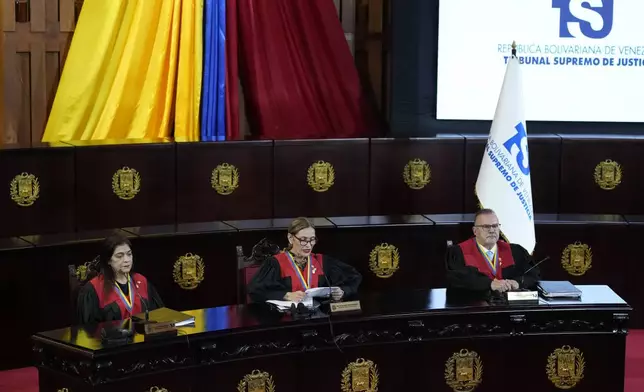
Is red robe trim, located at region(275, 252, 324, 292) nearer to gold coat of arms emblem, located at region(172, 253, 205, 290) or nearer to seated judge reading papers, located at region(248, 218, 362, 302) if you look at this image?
seated judge reading papers, located at region(248, 218, 362, 302)

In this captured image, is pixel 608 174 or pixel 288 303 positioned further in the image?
pixel 608 174

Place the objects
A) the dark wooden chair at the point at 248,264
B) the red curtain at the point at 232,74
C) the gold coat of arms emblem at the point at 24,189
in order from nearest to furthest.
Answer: the dark wooden chair at the point at 248,264 < the gold coat of arms emblem at the point at 24,189 < the red curtain at the point at 232,74

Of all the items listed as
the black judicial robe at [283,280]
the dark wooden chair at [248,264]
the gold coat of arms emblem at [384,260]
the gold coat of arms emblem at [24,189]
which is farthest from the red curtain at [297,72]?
the black judicial robe at [283,280]

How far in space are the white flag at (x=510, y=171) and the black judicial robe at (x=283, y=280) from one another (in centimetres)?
138

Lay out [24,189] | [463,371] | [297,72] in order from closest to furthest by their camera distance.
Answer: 1. [463,371]
2. [24,189]
3. [297,72]

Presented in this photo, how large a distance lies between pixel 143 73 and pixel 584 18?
119 inches

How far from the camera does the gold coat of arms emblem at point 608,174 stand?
8.20 metres

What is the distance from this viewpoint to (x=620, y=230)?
8016mm

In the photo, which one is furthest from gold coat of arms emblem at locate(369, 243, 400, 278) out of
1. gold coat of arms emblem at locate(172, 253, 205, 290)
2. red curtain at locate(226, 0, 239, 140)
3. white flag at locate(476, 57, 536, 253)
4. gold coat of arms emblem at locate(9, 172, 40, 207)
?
gold coat of arms emblem at locate(9, 172, 40, 207)

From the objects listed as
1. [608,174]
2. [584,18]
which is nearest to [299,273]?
[608,174]

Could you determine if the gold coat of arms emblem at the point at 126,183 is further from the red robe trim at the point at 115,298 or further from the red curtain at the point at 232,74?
the red robe trim at the point at 115,298

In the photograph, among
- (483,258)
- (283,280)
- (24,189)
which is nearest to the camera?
(283,280)

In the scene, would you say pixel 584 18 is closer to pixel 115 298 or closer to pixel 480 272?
pixel 480 272

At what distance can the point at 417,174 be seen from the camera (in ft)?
26.3
